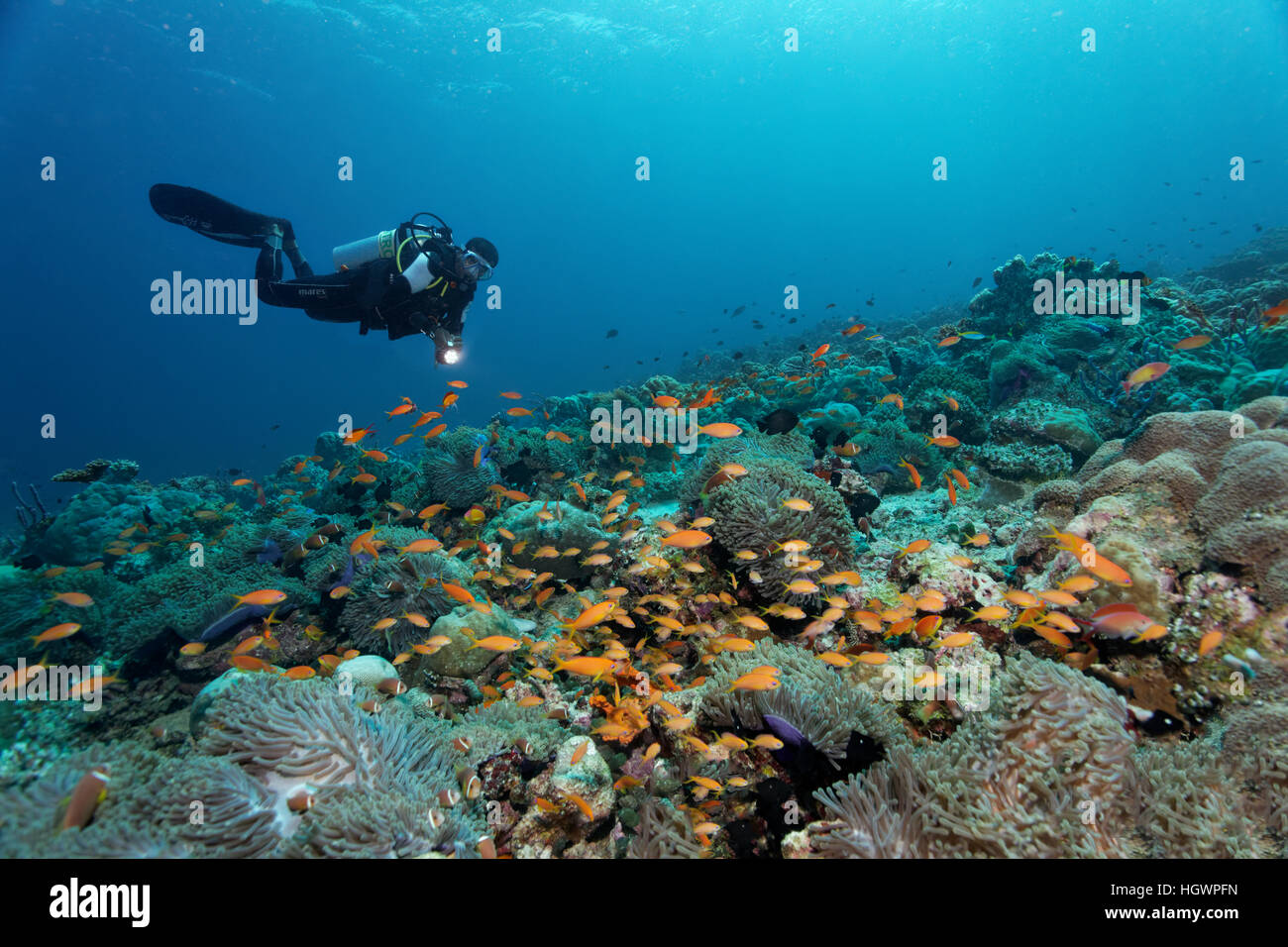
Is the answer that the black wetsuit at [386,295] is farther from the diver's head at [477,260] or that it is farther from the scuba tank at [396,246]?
the diver's head at [477,260]

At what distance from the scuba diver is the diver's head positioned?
17mm

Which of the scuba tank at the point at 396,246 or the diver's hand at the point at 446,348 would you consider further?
the scuba tank at the point at 396,246

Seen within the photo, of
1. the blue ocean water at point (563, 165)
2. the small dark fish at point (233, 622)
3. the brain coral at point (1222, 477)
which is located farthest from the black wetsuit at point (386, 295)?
the blue ocean water at point (563, 165)

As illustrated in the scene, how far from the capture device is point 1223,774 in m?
2.59

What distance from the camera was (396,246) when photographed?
8.97 meters

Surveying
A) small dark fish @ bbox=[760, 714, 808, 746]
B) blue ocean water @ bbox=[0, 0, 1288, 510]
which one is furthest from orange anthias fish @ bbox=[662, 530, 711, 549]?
blue ocean water @ bbox=[0, 0, 1288, 510]

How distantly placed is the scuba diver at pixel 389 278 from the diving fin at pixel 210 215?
0.05ft

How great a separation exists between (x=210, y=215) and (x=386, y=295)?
4.55 m

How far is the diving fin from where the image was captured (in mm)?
9266

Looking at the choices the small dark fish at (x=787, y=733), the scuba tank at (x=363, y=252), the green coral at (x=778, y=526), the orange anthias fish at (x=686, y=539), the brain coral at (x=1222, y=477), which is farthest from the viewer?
the scuba tank at (x=363, y=252)

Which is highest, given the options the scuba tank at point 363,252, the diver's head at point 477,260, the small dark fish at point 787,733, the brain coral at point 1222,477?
the scuba tank at point 363,252

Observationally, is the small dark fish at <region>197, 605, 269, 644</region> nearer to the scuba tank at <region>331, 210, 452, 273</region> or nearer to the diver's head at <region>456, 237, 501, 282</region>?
the scuba tank at <region>331, 210, 452, 273</region>

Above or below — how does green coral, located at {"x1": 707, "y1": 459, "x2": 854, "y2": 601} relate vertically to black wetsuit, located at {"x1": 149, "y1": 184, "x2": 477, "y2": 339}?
below

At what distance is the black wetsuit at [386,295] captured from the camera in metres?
8.66
